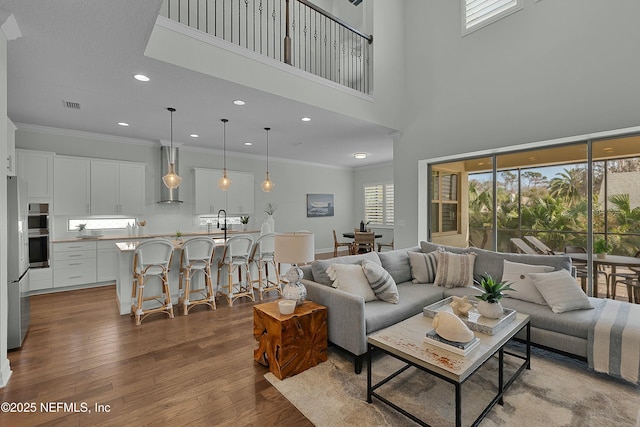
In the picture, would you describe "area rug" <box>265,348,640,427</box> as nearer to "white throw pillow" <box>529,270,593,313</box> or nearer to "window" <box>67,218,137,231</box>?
"white throw pillow" <box>529,270,593,313</box>

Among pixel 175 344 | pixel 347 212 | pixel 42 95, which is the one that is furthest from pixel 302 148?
pixel 175 344

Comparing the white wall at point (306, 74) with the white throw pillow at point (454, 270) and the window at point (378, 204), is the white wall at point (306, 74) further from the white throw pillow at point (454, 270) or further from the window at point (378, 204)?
the window at point (378, 204)

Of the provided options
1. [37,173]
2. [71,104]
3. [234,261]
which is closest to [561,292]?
[234,261]

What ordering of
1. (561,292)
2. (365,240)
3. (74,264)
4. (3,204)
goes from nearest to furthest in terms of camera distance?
(3,204) < (561,292) < (74,264) < (365,240)

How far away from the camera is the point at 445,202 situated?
539cm

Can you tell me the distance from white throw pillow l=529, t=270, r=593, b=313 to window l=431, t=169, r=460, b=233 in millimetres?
2404

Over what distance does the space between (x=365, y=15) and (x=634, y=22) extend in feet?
11.8

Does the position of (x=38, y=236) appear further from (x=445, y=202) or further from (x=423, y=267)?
(x=445, y=202)

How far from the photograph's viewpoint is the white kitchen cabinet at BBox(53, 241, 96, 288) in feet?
16.8

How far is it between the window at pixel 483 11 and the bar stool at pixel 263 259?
457cm

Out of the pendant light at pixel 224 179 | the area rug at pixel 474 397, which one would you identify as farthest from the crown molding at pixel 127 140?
the area rug at pixel 474 397

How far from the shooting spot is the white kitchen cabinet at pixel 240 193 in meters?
7.39

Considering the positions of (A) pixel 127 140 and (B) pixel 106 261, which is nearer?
(B) pixel 106 261

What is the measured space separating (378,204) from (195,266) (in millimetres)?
6553
